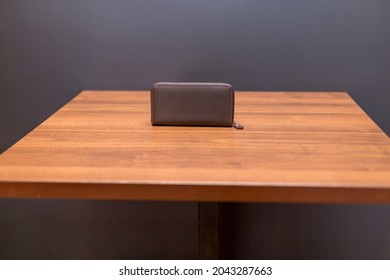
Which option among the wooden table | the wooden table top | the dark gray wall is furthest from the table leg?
the dark gray wall

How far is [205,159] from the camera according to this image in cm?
109

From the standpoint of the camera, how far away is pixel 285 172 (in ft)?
3.34

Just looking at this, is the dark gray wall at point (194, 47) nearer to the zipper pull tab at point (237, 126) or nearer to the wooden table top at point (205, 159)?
the wooden table top at point (205, 159)

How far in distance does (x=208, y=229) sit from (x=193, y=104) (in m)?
0.32

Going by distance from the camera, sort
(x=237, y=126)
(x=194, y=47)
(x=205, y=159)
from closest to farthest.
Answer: (x=205, y=159) → (x=237, y=126) → (x=194, y=47)

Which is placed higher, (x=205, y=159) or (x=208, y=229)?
(x=205, y=159)

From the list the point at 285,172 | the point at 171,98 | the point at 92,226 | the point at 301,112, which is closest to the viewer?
the point at 285,172

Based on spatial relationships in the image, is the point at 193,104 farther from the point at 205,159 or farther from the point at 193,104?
the point at 205,159

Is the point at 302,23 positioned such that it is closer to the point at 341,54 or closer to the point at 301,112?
the point at 341,54

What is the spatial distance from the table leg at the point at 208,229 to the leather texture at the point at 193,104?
22 cm

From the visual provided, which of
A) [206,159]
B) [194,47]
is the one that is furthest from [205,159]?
[194,47]

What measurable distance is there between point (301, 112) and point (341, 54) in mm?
479

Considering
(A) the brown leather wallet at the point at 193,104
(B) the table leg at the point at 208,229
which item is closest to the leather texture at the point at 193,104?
(A) the brown leather wallet at the point at 193,104
